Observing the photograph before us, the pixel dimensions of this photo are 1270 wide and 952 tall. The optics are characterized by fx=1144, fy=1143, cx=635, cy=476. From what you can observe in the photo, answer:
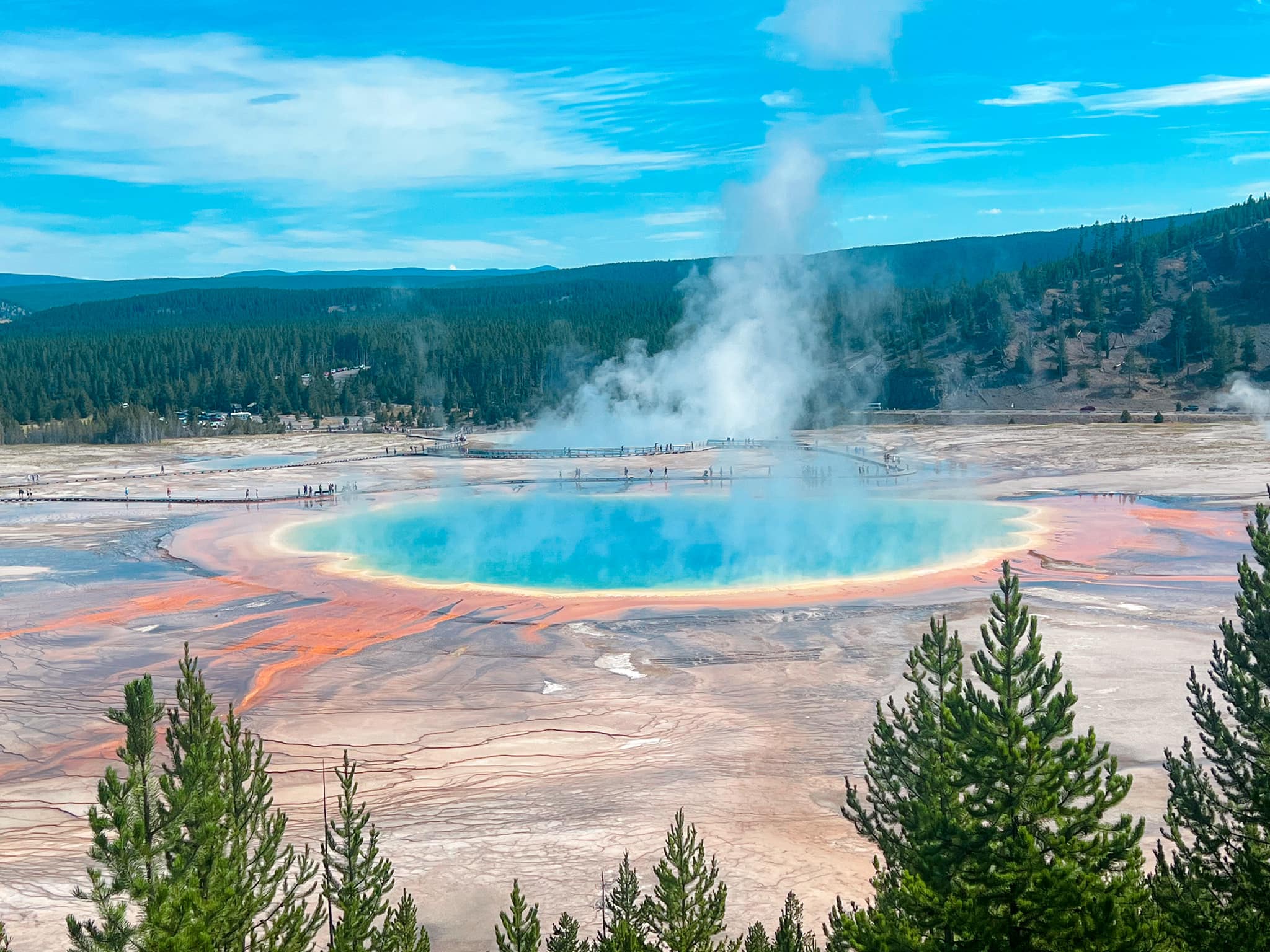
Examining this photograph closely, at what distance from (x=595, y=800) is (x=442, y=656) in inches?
340

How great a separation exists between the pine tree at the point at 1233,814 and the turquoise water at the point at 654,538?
21187 mm

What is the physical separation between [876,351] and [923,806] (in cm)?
10334

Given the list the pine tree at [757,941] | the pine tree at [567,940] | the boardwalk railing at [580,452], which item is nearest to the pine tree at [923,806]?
the pine tree at [757,941]

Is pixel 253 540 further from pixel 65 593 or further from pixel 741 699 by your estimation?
pixel 741 699

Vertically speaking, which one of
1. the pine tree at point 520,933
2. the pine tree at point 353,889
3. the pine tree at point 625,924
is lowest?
the pine tree at point 625,924

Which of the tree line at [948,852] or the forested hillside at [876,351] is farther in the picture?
the forested hillside at [876,351]

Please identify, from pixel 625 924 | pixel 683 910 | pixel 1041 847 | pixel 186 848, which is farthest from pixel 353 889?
pixel 1041 847

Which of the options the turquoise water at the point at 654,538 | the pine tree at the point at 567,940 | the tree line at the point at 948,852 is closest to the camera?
the tree line at the point at 948,852

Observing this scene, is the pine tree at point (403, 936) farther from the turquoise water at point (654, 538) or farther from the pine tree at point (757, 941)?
the turquoise water at point (654, 538)

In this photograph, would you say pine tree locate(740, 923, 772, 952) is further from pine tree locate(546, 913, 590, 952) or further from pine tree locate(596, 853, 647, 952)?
pine tree locate(546, 913, 590, 952)

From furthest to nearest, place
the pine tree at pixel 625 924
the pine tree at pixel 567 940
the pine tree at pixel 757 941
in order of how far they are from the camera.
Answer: the pine tree at pixel 567 940 < the pine tree at pixel 757 941 < the pine tree at pixel 625 924

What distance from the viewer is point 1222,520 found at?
40.6 metres

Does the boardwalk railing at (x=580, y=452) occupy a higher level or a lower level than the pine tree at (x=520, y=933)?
higher

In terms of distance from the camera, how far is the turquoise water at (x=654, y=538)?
3422 cm
